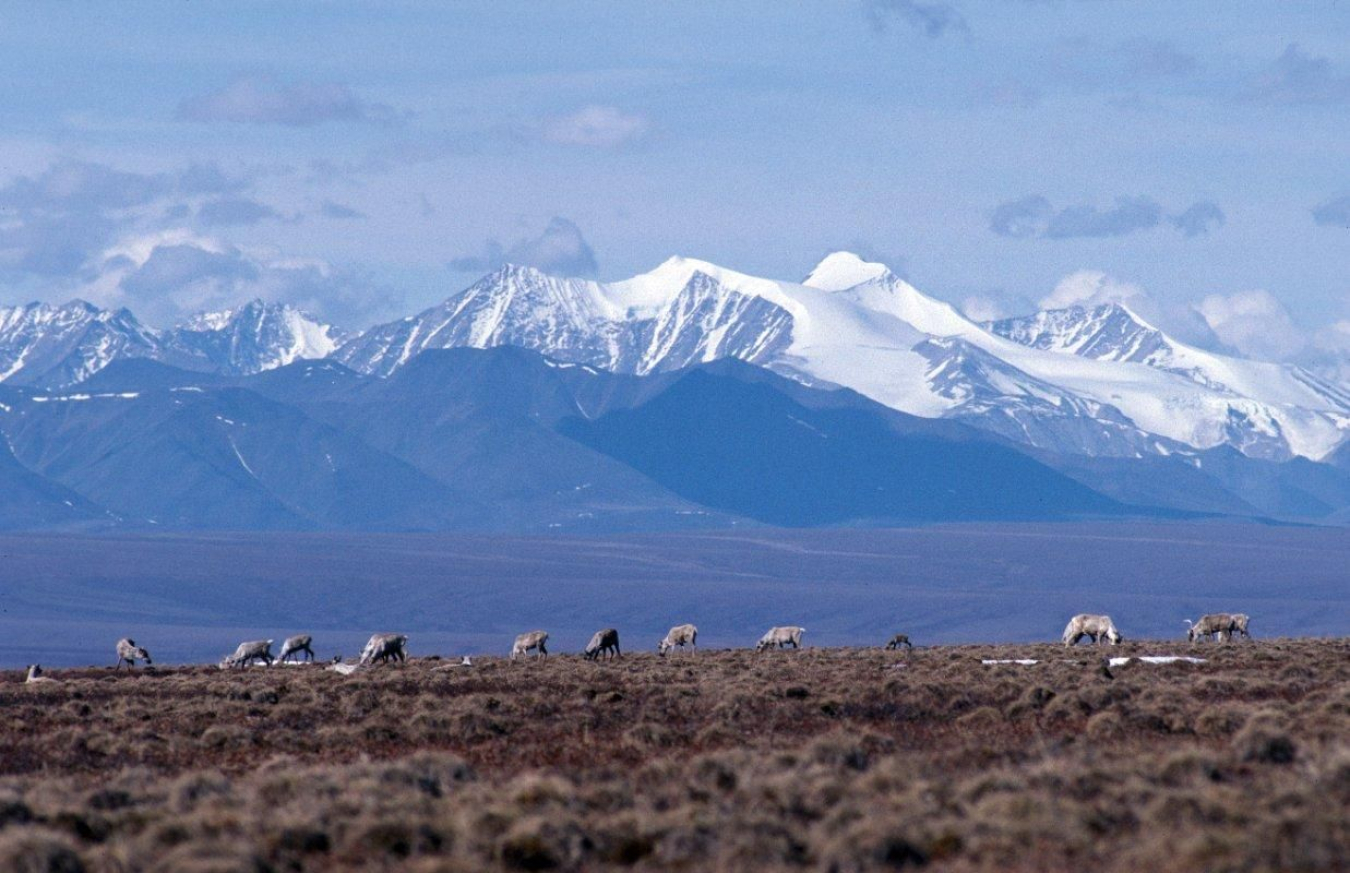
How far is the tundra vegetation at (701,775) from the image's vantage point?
16.0 metres

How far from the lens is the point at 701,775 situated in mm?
21266

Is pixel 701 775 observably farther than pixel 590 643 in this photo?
No

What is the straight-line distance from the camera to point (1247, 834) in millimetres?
15312

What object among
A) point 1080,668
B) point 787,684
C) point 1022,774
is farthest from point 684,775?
point 1080,668

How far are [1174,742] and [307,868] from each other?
536 inches

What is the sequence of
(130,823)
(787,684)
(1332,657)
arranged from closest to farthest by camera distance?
1. (130,823)
2. (787,684)
3. (1332,657)

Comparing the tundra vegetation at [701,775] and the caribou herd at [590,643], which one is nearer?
the tundra vegetation at [701,775]

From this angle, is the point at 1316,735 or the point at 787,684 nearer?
the point at 1316,735

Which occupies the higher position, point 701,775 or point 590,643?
point 590,643

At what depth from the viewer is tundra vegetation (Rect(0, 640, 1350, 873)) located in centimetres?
1599

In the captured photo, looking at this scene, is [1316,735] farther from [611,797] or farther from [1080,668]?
[1080,668]

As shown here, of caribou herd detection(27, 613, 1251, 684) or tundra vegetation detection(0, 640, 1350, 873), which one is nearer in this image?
tundra vegetation detection(0, 640, 1350, 873)

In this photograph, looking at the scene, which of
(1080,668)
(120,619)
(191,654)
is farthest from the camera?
(120,619)

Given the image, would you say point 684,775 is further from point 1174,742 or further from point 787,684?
point 787,684
